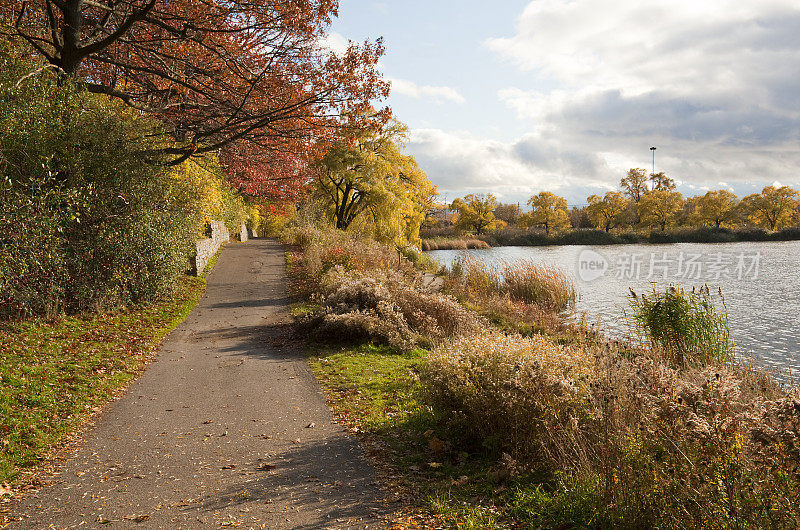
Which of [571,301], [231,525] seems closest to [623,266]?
[571,301]

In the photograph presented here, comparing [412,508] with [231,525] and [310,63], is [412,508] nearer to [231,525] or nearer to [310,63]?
[231,525]

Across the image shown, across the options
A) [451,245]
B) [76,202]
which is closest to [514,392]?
[76,202]

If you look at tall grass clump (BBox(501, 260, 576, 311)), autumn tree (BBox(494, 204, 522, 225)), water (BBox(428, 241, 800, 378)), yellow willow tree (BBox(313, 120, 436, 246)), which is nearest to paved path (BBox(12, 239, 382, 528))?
water (BBox(428, 241, 800, 378))

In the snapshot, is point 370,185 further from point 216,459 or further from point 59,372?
point 216,459

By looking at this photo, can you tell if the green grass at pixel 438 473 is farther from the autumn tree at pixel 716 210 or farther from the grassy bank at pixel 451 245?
the autumn tree at pixel 716 210

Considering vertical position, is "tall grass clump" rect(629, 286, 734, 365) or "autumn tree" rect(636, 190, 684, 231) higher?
"autumn tree" rect(636, 190, 684, 231)

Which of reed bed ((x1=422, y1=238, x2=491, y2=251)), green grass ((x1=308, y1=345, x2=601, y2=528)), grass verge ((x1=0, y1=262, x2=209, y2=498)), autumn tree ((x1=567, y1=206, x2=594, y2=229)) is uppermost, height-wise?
autumn tree ((x1=567, y1=206, x2=594, y2=229))

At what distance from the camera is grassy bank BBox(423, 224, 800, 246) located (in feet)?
197

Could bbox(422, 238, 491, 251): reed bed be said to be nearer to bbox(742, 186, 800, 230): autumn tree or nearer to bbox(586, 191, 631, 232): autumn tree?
bbox(586, 191, 631, 232): autumn tree

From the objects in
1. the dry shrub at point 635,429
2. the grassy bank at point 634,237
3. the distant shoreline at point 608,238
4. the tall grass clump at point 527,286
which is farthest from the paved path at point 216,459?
the grassy bank at point 634,237

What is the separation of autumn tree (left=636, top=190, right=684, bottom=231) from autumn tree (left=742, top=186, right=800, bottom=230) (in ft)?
30.7

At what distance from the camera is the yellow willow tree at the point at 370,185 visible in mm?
29641

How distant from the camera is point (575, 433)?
16.3ft

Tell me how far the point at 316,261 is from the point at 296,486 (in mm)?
14376
